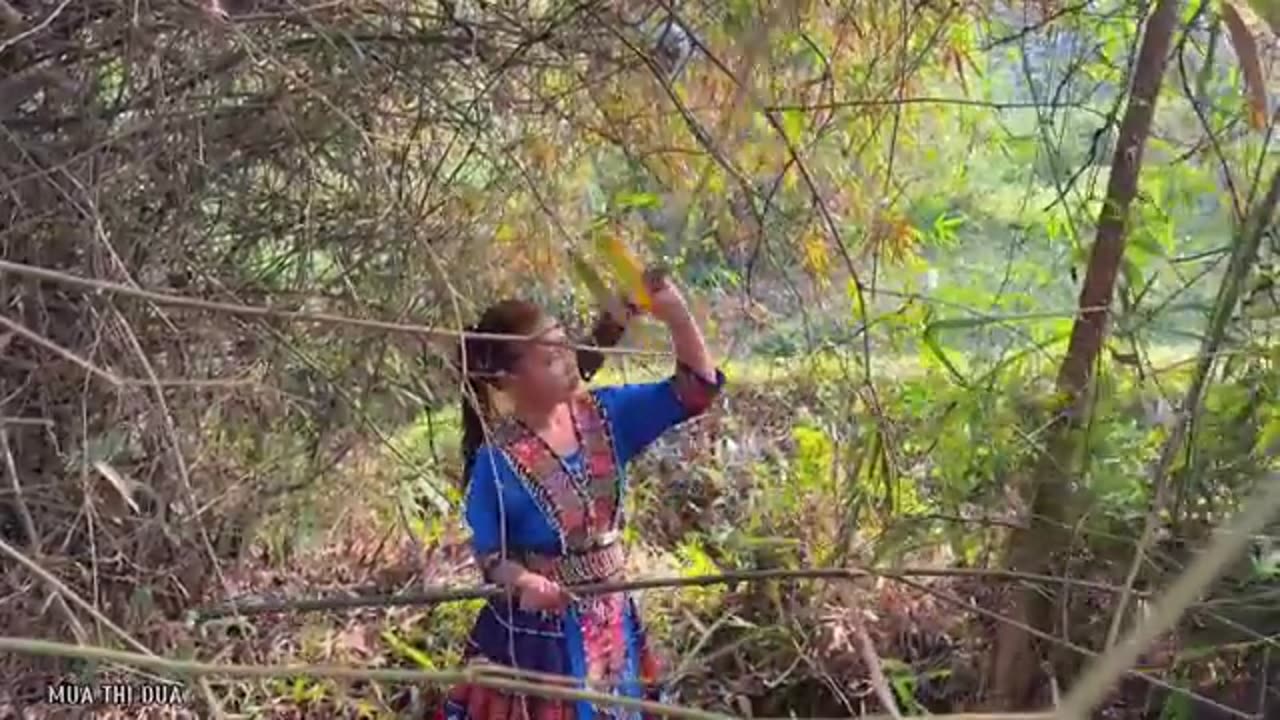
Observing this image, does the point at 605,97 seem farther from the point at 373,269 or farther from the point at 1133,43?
the point at 1133,43

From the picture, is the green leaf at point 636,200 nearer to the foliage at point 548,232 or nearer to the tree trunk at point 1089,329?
the foliage at point 548,232

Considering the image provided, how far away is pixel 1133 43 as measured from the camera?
1.72 meters

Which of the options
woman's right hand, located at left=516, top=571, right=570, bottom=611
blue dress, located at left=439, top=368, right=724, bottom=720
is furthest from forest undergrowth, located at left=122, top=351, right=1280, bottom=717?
woman's right hand, located at left=516, top=571, right=570, bottom=611

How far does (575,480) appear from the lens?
1.79 m

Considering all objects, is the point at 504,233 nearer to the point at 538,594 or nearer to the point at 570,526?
the point at 570,526

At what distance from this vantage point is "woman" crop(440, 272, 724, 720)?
67.7 inches

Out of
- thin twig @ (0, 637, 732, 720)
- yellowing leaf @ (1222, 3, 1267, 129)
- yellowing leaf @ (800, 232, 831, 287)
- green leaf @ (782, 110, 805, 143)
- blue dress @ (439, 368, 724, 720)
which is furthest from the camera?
yellowing leaf @ (800, 232, 831, 287)

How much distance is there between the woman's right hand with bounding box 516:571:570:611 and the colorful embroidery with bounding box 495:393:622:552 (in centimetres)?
12

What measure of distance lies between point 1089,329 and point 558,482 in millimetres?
663

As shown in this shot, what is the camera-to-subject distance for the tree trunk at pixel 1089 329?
1.71 metres

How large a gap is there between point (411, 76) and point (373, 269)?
0.25m

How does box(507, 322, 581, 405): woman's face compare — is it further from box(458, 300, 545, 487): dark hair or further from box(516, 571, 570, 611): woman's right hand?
box(516, 571, 570, 611): woman's right hand

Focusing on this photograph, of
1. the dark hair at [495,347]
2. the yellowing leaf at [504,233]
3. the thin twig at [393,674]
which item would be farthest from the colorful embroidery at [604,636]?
the thin twig at [393,674]

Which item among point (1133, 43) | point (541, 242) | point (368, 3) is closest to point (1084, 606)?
point (1133, 43)
